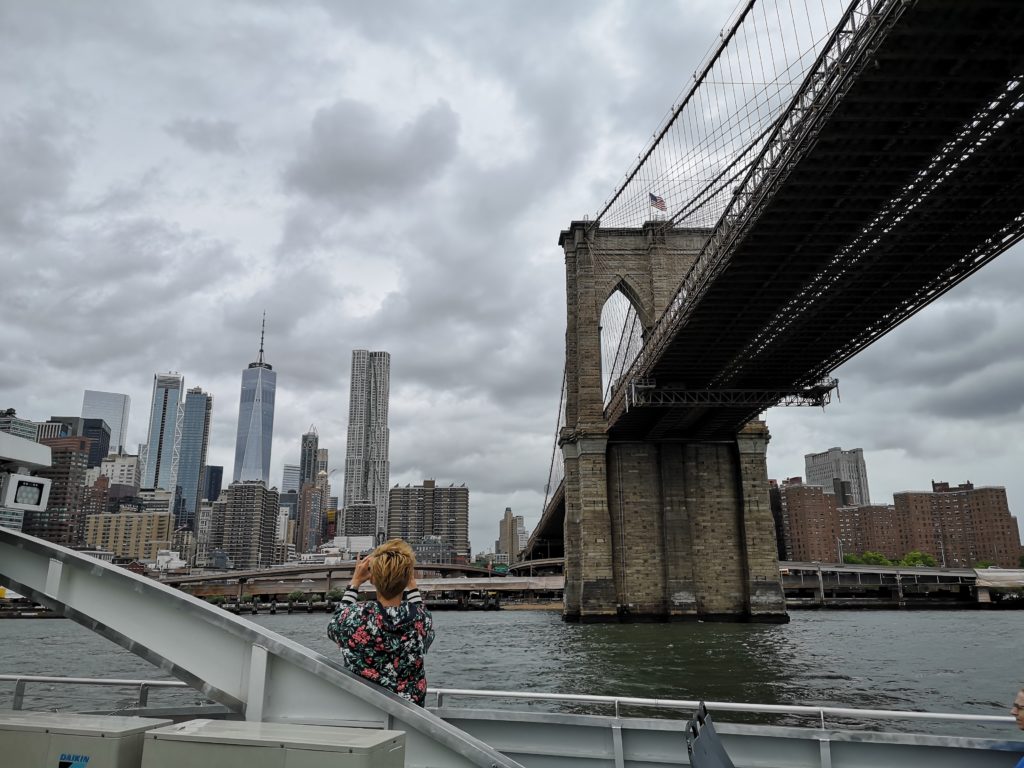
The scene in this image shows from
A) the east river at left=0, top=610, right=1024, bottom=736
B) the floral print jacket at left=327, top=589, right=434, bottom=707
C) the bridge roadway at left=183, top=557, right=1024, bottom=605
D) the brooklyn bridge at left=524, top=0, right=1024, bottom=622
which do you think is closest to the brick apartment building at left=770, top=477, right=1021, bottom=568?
the bridge roadway at left=183, top=557, right=1024, bottom=605

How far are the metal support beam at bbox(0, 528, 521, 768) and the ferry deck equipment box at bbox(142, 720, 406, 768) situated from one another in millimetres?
570

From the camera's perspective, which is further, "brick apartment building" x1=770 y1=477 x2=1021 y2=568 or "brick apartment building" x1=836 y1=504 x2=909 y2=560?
"brick apartment building" x1=836 y1=504 x2=909 y2=560

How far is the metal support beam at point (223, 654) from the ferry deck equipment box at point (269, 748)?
1.87ft

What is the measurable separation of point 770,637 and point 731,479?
16370 millimetres

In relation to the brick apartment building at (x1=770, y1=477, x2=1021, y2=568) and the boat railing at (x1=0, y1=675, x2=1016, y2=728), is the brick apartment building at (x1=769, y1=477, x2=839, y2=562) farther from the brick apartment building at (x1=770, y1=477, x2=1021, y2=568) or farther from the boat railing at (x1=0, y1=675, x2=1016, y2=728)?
the boat railing at (x1=0, y1=675, x2=1016, y2=728)

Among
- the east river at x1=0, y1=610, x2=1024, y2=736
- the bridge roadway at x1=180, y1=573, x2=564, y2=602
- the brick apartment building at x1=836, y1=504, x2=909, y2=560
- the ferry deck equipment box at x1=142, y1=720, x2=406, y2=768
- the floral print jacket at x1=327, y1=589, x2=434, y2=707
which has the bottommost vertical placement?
the east river at x1=0, y1=610, x2=1024, y2=736

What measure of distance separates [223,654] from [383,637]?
0.75m

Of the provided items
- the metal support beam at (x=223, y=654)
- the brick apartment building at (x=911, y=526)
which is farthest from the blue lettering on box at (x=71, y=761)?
the brick apartment building at (x=911, y=526)

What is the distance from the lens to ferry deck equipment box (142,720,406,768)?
2420mm

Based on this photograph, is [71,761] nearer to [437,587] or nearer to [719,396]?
[719,396]

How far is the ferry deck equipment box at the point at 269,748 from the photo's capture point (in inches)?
95.3

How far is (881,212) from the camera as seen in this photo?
21625 millimetres

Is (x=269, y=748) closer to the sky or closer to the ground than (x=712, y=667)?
closer to the sky

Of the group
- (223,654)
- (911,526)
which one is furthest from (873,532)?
(223,654)
